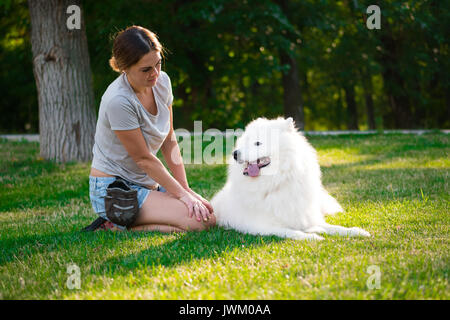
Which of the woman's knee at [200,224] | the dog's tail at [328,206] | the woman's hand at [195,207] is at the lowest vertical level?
the woman's knee at [200,224]

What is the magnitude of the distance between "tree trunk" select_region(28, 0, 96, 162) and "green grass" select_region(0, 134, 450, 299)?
69.9 inches

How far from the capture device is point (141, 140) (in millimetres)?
3723

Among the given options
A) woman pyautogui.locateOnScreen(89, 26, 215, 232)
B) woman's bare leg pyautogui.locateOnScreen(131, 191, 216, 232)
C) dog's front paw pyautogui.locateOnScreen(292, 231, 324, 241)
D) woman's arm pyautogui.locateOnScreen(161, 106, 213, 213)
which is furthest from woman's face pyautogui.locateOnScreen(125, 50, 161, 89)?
dog's front paw pyautogui.locateOnScreen(292, 231, 324, 241)

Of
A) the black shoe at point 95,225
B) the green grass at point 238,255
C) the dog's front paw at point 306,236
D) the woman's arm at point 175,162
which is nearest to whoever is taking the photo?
the green grass at point 238,255

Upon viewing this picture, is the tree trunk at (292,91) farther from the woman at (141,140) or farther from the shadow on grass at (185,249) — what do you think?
the shadow on grass at (185,249)

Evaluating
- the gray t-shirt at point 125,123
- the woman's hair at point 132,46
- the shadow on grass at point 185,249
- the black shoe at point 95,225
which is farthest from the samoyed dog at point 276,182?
the black shoe at point 95,225

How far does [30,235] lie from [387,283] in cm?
318

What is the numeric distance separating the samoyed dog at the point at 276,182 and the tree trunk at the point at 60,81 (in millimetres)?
4473

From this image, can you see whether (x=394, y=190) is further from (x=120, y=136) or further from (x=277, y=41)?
(x=277, y=41)

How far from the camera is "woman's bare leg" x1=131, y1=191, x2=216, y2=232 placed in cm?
393

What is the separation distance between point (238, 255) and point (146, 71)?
5.50 ft

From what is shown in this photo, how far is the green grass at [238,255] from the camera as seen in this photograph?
2490 millimetres
